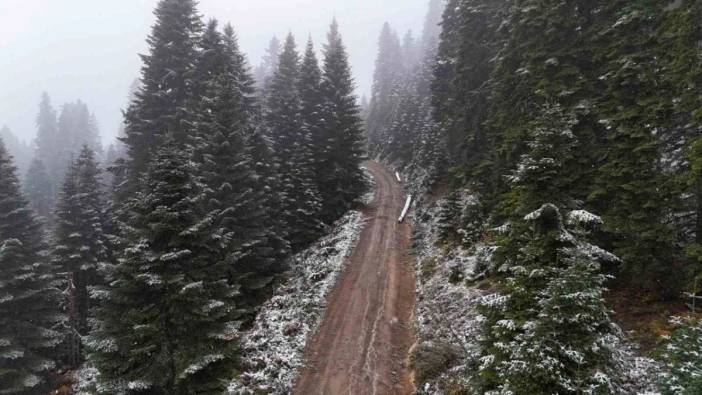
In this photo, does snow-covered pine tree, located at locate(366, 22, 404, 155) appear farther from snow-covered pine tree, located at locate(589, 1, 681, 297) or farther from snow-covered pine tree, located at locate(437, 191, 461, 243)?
snow-covered pine tree, located at locate(589, 1, 681, 297)

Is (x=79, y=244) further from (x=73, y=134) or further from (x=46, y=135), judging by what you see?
(x=46, y=135)

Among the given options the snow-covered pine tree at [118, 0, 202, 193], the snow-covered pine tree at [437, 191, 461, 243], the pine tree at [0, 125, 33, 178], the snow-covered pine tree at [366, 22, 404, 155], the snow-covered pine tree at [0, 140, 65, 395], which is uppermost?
the snow-covered pine tree at [366, 22, 404, 155]

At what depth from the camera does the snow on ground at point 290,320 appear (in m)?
15.6

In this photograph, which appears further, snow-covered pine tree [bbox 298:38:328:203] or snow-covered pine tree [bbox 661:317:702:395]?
snow-covered pine tree [bbox 298:38:328:203]

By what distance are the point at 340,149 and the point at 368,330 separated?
65.0 ft

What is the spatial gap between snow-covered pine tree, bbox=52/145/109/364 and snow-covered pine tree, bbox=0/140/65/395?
3029mm

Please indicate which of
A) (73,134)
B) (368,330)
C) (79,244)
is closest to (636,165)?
(368,330)

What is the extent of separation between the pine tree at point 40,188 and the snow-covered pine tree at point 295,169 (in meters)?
46.5

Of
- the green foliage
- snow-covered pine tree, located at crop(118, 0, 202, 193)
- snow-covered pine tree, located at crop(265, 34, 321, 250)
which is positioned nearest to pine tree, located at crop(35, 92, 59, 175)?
snow-covered pine tree, located at crop(118, 0, 202, 193)

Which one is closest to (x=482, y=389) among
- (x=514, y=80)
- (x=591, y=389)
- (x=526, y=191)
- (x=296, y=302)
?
(x=591, y=389)

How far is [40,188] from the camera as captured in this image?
64.4 metres

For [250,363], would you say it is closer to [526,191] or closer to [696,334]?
[526,191]

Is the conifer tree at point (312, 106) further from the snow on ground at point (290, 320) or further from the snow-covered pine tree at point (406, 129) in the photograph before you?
the snow-covered pine tree at point (406, 129)

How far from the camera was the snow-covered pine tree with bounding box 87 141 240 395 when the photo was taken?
1391 cm
